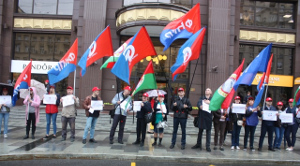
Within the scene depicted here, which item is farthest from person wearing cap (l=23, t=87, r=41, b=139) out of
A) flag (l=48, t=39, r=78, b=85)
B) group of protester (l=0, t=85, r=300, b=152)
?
flag (l=48, t=39, r=78, b=85)

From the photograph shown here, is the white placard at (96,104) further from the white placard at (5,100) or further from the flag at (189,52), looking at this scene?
the white placard at (5,100)

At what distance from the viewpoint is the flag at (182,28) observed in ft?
27.1

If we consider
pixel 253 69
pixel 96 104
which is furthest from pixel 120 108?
pixel 253 69

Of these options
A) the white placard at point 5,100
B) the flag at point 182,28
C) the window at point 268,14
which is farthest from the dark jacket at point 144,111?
the window at point 268,14

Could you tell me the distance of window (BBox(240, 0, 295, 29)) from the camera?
20250 mm

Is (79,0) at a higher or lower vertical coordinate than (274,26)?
higher

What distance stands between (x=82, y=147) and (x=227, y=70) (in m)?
13.5

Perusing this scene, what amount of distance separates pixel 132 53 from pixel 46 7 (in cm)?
1561

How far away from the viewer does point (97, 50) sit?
8.28 meters

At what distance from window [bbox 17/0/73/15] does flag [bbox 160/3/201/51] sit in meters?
14.1

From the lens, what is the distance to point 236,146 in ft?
27.9

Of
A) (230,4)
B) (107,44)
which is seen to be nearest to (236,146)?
(107,44)

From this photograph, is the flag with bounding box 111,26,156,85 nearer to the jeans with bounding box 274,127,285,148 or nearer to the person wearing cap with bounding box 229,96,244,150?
the person wearing cap with bounding box 229,96,244,150

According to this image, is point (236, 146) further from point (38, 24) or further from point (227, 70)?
point (38, 24)
